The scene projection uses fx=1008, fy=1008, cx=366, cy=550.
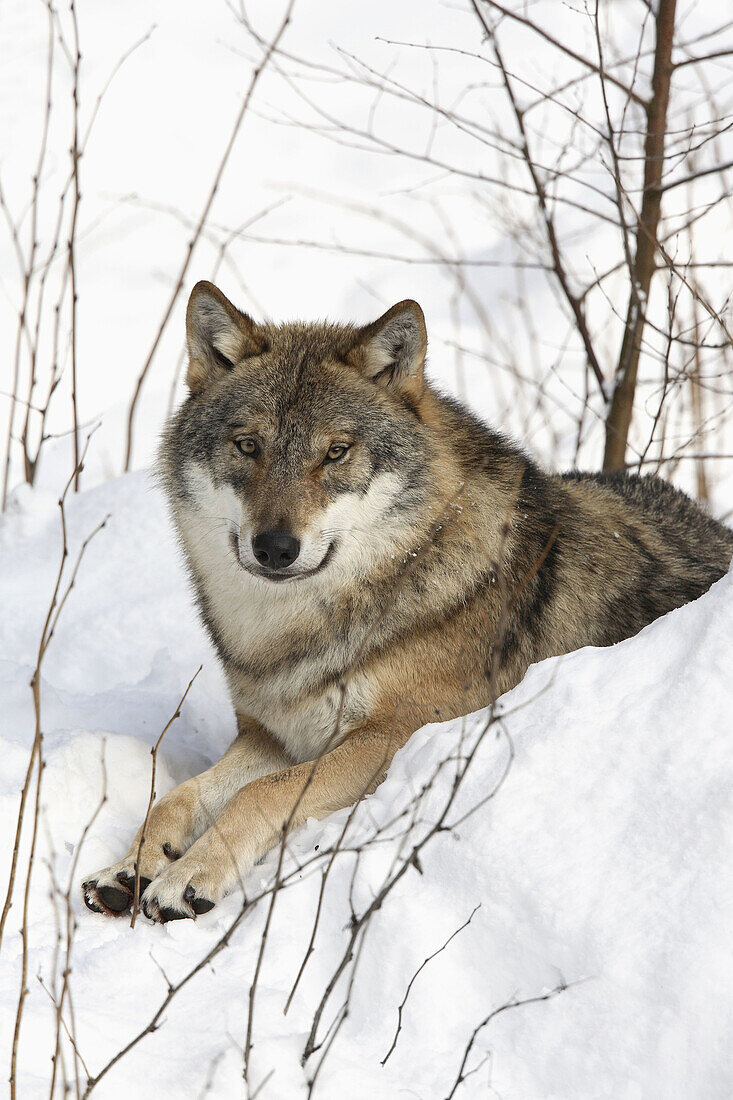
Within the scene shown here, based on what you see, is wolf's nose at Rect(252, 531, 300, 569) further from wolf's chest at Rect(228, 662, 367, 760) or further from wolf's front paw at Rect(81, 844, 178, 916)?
wolf's front paw at Rect(81, 844, 178, 916)

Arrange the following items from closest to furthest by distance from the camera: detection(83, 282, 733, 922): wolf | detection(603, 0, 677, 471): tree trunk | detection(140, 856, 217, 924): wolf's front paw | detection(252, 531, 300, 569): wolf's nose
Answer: detection(140, 856, 217, 924): wolf's front paw → detection(252, 531, 300, 569): wolf's nose → detection(83, 282, 733, 922): wolf → detection(603, 0, 677, 471): tree trunk

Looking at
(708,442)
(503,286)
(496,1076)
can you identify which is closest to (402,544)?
(496,1076)

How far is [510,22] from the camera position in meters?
12.0

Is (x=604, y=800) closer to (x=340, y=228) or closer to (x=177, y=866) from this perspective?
(x=177, y=866)

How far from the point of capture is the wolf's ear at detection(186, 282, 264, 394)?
11.9ft

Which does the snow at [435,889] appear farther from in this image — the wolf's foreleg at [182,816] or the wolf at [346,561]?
the wolf at [346,561]

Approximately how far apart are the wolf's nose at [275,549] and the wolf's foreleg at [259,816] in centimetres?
63

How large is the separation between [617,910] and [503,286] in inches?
355

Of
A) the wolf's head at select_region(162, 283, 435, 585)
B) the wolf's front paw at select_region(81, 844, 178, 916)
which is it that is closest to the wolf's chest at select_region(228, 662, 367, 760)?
the wolf's head at select_region(162, 283, 435, 585)

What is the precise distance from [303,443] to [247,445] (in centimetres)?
20

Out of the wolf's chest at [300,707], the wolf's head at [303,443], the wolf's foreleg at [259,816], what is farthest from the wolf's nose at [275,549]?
the wolf's foreleg at [259,816]

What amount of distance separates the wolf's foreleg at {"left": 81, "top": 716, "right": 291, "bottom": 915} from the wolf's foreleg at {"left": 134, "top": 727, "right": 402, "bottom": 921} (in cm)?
10

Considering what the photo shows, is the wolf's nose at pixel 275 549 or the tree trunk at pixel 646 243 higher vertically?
the tree trunk at pixel 646 243

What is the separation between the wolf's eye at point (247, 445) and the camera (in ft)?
11.1
